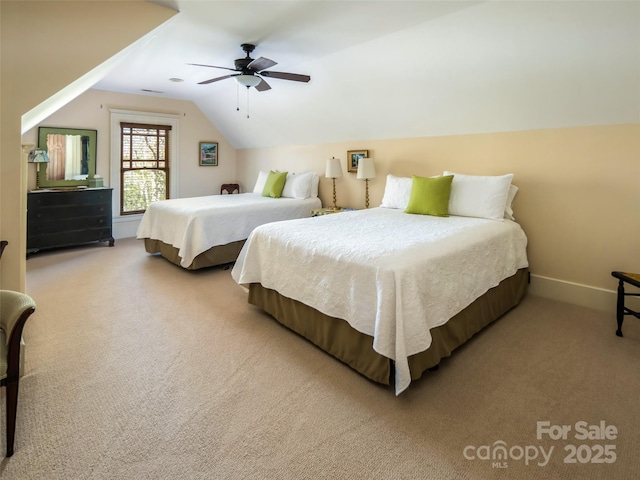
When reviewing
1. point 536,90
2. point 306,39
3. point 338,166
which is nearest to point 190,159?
point 338,166

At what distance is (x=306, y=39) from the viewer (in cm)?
341

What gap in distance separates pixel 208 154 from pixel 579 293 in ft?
20.5

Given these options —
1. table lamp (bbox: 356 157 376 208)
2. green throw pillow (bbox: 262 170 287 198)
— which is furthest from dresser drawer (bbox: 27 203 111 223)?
table lamp (bbox: 356 157 376 208)

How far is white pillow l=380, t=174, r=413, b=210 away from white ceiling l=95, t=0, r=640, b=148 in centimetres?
68

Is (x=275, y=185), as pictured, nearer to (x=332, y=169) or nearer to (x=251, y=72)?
(x=332, y=169)

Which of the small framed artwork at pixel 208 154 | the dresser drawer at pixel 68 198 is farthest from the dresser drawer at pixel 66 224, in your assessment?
the small framed artwork at pixel 208 154

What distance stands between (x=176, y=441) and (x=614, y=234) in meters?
3.65

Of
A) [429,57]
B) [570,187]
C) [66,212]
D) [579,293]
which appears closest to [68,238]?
[66,212]

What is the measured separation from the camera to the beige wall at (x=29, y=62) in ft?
7.14

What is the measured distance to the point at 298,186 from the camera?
→ 5.37 meters

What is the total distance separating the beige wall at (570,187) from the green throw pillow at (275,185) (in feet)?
7.47

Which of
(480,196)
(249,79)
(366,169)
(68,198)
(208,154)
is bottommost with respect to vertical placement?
(68,198)

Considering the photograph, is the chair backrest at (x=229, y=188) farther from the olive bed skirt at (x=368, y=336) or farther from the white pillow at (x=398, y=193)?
the olive bed skirt at (x=368, y=336)

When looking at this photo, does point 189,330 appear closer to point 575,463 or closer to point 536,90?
point 575,463
